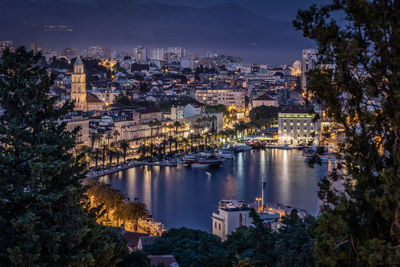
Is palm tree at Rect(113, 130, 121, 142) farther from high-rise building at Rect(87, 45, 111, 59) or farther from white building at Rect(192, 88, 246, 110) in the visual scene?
high-rise building at Rect(87, 45, 111, 59)

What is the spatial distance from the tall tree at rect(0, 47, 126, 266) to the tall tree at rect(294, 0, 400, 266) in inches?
70.0

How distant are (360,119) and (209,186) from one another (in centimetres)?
1249

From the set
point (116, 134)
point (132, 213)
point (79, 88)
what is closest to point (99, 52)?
point (79, 88)

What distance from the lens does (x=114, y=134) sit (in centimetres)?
1975

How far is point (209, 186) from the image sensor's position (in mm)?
14742

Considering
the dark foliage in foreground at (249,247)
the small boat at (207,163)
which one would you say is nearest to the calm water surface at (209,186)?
the small boat at (207,163)

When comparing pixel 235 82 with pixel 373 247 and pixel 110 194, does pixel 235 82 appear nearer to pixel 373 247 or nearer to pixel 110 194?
pixel 110 194

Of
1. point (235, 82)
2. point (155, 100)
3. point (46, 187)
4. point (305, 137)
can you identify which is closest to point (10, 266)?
point (46, 187)

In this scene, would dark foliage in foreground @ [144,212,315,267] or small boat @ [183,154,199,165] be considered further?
small boat @ [183,154,199,165]

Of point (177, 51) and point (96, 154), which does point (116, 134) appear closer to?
point (96, 154)

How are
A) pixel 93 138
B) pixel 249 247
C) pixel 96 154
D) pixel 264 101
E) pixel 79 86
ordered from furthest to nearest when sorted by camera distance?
pixel 264 101 → pixel 79 86 → pixel 93 138 → pixel 96 154 → pixel 249 247

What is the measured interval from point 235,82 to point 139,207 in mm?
37764

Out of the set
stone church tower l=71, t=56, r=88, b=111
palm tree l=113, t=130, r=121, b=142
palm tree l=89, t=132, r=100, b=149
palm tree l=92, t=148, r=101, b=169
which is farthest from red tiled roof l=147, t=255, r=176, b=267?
stone church tower l=71, t=56, r=88, b=111

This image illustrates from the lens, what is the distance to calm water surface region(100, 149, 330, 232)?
454 inches
